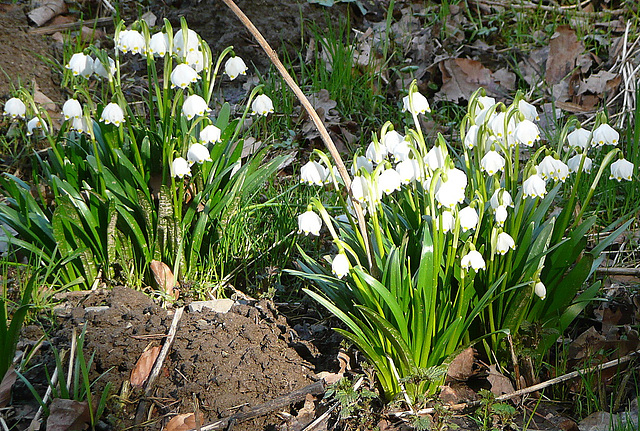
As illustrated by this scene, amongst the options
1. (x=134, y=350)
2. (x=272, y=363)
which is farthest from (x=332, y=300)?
(x=134, y=350)

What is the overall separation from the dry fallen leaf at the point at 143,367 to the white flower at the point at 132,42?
114cm

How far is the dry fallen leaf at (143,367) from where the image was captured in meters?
2.03

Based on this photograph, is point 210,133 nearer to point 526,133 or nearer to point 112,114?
point 112,114

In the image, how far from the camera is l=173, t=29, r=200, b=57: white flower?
2.37 metres

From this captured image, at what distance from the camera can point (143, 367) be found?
2.06 m

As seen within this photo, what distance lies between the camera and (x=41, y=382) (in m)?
2.04

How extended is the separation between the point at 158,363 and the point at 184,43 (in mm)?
1202

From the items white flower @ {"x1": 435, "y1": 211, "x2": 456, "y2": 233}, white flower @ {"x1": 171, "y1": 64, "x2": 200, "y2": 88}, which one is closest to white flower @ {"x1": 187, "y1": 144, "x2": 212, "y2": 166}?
white flower @ {"x1": 171, "y1": 64, "x2": 200, "y2": 88}

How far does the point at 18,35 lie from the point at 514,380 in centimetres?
408

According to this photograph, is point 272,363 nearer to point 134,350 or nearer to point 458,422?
point 134,350

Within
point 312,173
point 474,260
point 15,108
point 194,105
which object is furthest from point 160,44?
point 474,260

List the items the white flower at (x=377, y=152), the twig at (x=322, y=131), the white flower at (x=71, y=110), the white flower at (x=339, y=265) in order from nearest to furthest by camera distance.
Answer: the twig at (x=322, y=131) → the white flower at (x=339, y=265) → the white flower at (x=377, y=152) → the white flower at (x=71, y=110)

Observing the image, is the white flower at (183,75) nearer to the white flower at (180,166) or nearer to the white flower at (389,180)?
the white flower at (180,166)

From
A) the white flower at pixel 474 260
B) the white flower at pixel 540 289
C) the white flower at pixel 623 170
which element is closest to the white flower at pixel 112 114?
the white flower at pixel 474 260
